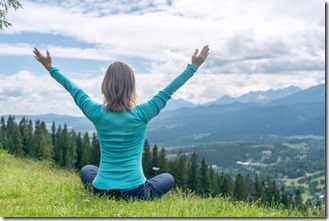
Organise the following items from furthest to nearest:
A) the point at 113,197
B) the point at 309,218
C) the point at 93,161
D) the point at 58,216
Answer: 1. the point at 93,161
2. the point at 113,197
3. the point at 309,218
4. the point at 58,216

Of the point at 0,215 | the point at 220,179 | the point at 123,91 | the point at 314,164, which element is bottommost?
the point at 314,164

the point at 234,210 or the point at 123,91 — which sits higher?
the point at 123,91

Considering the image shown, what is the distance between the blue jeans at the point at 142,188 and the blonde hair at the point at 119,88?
1276mm

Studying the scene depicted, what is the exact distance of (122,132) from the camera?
676 cm

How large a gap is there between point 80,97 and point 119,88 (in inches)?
27.9

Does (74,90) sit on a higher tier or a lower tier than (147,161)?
higher

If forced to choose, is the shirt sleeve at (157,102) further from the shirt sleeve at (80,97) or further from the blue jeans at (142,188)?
the blue jeans at (142,188)

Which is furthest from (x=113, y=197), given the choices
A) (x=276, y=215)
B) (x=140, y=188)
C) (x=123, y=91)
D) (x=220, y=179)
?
(x=220, y=179)

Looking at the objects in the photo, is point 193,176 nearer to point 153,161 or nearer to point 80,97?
point 153,161

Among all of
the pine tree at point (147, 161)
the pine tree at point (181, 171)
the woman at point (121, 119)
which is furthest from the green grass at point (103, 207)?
the pine tree at point (147, 161)

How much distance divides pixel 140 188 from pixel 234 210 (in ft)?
4.92

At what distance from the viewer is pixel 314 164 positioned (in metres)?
183

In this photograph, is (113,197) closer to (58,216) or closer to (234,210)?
(58,216)

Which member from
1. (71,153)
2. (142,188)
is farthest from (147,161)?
(142,188)
